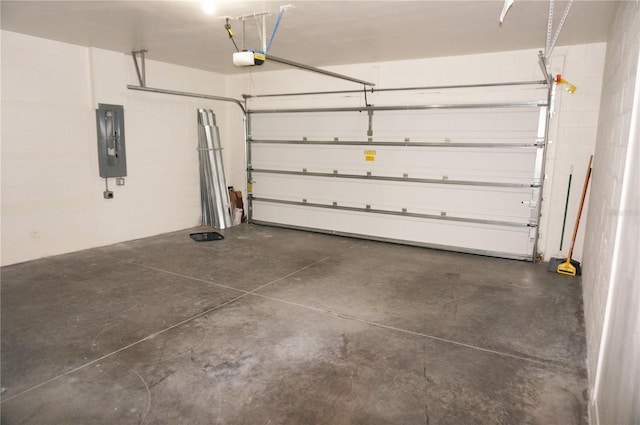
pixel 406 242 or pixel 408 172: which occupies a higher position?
pixel 408 172

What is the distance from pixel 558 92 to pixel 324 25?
3.02 meters

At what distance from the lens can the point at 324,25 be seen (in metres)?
4.24

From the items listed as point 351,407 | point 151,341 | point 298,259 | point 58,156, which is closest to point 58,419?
point 151,341

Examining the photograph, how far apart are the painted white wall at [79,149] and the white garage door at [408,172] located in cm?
142

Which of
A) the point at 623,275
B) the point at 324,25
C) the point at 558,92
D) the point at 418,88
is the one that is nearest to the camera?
the point at 623,275

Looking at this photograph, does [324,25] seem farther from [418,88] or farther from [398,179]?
[398,179]

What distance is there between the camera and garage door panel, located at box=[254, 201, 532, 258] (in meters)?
5.50

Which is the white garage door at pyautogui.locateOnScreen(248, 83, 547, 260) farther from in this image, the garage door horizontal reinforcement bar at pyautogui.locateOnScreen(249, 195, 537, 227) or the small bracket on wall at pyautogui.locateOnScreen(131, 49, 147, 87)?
the small bracket on wall at pyautogui.locateOnScreen(131, 49, 147, 87)

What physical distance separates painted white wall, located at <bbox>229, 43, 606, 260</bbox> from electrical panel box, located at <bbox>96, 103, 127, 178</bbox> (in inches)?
144

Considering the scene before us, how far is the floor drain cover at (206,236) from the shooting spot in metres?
6.28

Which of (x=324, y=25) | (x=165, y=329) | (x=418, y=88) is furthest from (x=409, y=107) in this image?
(x=165, y=329)

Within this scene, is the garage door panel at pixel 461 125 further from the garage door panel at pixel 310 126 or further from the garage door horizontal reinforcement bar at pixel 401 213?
the garage door horizontal reinforcement bar at pixel 401 213

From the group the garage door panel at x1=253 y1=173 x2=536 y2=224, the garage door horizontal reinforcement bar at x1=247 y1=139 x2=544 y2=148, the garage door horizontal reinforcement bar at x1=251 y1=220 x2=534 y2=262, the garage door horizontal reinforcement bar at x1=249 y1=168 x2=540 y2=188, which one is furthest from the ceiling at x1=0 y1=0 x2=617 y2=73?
the garage door horizontal reinforcement bar at x1=251 y1=220 x2=534 y2=262

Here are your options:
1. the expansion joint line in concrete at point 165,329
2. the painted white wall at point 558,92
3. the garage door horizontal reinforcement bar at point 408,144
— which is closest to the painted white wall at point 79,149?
the expansion joint line in concrete at point 165,329
